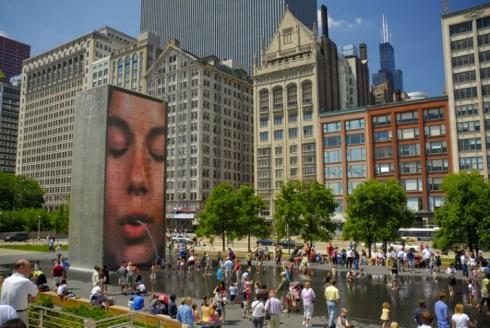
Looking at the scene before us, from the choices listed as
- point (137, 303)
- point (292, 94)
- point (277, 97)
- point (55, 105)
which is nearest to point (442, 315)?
point (137, 303)

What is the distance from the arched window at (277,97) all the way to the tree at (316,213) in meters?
50.2

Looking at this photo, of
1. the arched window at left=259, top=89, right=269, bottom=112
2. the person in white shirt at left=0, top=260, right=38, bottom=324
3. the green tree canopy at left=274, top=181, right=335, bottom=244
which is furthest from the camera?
the arched window at left=259, top=89, right=269, bottom=112

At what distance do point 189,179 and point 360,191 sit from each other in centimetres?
7639

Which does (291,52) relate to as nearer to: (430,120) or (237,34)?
(430,120)

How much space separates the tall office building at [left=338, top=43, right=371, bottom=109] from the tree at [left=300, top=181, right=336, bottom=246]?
59130 mm

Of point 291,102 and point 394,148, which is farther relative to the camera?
point 291,102

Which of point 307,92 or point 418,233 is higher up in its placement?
point 307,92

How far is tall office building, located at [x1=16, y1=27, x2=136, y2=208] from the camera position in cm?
16862

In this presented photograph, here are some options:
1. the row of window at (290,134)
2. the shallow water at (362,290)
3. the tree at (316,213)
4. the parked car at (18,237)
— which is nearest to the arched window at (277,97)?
the row of window at (290,134)

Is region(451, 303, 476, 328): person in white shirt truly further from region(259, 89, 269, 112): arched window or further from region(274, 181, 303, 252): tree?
region(259, 89, 269, 112): arched window

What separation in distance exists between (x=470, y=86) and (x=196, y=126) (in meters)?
71.2

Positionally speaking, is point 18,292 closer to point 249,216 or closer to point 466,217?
point 466,217

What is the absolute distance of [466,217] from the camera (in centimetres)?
4316

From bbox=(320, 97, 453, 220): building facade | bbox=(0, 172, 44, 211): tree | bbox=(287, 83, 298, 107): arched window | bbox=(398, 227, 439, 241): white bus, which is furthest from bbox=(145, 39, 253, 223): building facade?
bbox=(398, 227, 439, 241): white bus
